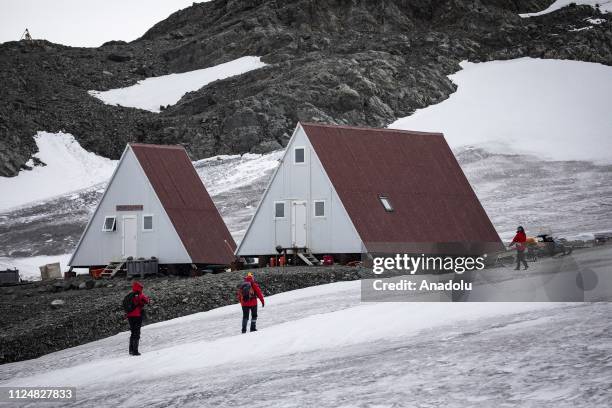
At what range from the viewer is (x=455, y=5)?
13875 cm

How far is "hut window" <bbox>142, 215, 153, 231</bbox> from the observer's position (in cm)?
4922

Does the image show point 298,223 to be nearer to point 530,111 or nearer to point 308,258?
point 308,258

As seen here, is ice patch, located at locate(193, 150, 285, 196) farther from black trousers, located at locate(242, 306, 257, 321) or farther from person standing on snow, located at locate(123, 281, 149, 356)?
person standing on snow, located at locate(123, 281, 149, 356)

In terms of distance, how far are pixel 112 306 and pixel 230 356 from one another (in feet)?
36.1

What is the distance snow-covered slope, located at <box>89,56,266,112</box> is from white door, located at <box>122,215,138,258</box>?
69536 millimetres

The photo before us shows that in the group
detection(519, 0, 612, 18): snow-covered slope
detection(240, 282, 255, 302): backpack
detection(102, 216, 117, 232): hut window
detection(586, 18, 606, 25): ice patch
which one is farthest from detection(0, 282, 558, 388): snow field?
Result: detection(519, 0, 612, 18): snow-covered slope

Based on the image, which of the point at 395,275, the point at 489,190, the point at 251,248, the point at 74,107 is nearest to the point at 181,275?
the point at 251,248

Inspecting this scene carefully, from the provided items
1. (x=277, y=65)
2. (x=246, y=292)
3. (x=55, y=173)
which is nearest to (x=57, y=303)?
(x=246, y=292)

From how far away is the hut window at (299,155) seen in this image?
45500 mm

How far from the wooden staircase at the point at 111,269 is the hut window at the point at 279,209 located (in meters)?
7.76

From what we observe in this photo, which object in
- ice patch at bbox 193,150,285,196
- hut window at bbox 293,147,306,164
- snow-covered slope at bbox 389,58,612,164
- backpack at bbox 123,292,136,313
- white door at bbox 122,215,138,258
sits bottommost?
backpack at bbox 123,292,136,313

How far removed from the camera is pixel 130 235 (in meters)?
49.6

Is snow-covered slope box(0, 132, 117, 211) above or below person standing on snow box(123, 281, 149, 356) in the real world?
above

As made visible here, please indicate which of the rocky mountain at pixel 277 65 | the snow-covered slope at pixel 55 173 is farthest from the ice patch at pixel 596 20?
the snow-covered slope at pixel 55 173
